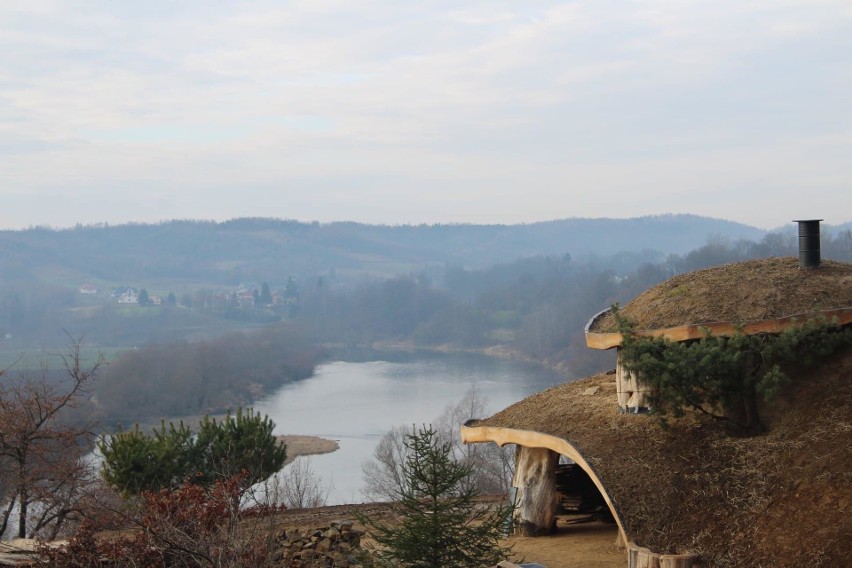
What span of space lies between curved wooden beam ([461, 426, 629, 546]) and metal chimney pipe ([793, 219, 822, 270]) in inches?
152

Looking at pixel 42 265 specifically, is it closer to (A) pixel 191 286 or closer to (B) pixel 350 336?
(A) pixel 191 286

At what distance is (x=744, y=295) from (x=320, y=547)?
19.5 feet

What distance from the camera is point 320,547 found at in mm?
12117

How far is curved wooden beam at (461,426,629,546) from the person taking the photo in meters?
11.4

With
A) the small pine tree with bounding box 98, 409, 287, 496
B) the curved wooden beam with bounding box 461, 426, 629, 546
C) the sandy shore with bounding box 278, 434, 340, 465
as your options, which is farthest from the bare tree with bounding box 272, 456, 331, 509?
the curved wooden beam with bounding box 461, 426, 629, 546

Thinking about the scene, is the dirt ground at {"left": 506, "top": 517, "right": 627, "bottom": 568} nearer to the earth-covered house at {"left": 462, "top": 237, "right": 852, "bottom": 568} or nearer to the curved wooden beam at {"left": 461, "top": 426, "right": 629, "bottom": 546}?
the curved wooden beam at {"left": 461, "top": 426, "right": 629, "bottom": 546}

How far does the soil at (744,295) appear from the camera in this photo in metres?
11.8

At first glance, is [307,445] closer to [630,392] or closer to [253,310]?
[630,392]

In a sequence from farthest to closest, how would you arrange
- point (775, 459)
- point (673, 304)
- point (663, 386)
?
point (673, 304) → point (663, 386) → point (775, 459)

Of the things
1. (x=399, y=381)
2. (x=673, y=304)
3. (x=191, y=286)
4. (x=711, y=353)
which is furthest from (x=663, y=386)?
(x=191, y=286)

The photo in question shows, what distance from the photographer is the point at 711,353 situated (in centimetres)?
1122

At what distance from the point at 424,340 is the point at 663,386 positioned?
A: 103 m

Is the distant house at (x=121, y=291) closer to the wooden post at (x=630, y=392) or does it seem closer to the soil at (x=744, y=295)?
the soil at (x=744, y=295)

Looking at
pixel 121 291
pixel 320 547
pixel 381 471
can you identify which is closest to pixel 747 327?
pixel 320 547
